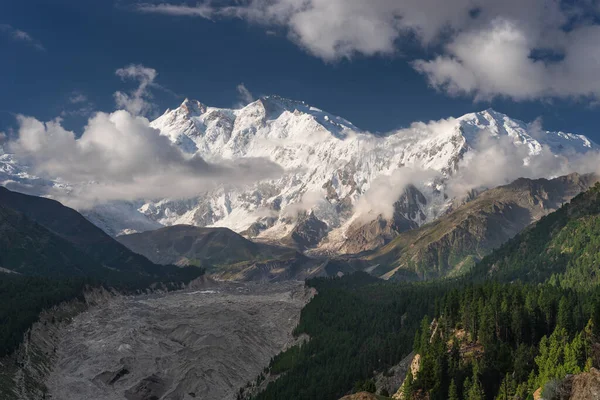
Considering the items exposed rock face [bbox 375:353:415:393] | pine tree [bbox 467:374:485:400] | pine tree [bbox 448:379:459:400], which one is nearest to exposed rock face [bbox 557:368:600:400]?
pine tree [bbox 467:374:485:400]

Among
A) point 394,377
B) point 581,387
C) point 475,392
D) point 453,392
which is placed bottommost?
point 394,377

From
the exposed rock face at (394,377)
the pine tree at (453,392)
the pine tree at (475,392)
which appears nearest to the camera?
the pine tree at (475,392)

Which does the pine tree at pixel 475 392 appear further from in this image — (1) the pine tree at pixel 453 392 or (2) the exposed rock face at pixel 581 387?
(2) the exposed rock face at pixel 581 387

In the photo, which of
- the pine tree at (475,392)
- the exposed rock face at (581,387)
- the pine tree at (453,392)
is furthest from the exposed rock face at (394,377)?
the exposed rock face at (581,387)

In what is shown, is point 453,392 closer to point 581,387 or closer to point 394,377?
point 581,387

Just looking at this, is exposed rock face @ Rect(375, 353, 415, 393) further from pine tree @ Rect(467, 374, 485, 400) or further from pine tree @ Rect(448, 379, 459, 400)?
pine tree @ Rect(467, 374, 485, 400)

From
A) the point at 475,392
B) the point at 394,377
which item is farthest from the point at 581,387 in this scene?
the point at 394,377

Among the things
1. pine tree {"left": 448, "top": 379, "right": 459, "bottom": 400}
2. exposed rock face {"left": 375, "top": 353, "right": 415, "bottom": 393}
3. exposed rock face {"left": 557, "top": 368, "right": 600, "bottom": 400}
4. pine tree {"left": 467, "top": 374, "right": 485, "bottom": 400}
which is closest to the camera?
exposed rock face {"left": 557, "top": 368, "right": 600, "bottom": 400}

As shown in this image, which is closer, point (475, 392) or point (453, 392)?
point (475, 392)

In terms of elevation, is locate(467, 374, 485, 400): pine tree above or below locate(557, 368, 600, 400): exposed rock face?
below

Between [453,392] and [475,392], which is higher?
[475,392]

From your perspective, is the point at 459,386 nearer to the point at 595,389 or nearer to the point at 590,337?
the point at 590,337
